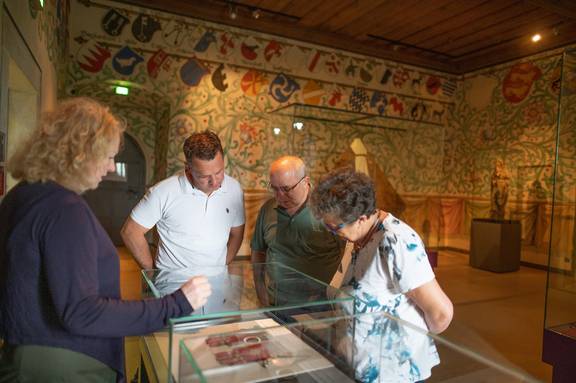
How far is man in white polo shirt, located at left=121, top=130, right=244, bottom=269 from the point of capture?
91.0 inches

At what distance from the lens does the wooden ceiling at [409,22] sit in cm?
591

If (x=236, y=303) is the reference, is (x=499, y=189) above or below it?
above

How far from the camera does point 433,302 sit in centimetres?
135

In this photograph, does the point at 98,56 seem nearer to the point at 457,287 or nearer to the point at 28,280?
the point at 28,280

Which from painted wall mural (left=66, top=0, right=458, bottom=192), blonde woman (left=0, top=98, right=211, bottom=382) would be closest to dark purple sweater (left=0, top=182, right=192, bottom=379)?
blonde woman (left=0, top=98, right=211, bottom=382)

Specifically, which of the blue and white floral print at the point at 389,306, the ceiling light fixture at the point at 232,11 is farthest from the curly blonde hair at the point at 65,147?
the ceiling light fixture at the point at 232,11

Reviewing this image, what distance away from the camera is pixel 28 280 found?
3.27 ft

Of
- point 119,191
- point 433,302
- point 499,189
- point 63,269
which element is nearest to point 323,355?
point 433,302

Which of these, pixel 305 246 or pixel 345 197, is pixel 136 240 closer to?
pixel 305 246

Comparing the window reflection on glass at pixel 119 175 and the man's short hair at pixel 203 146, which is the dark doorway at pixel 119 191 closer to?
the window reflection on glass at pixel 119 175

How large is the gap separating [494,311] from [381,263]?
3.95 metres

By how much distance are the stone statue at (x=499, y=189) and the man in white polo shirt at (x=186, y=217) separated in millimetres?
6579

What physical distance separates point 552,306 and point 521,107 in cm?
546

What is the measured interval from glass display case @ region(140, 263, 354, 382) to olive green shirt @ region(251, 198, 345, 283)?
626 mm
